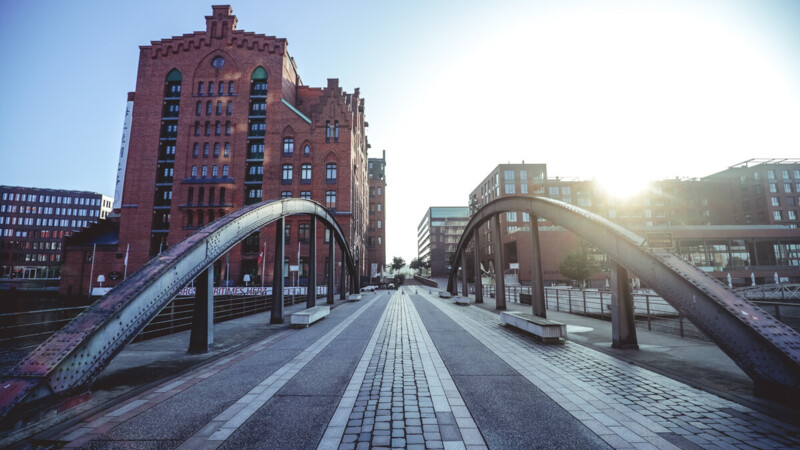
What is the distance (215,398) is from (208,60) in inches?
2301

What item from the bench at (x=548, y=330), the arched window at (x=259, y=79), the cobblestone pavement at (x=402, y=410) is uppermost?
the arched window at (x=259, y=79)

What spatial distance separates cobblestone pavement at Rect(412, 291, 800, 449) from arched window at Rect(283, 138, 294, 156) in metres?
46.5

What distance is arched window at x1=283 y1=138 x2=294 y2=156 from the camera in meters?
47.8

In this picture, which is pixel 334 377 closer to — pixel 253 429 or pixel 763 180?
pixel 253 429

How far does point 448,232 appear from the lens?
356ft

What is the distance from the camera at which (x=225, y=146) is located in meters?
47.9

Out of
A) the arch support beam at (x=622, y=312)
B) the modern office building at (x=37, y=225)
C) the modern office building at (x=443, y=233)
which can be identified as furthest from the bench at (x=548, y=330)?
the modern office building at (x=37, y=225)

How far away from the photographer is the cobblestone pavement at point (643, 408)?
3.60m

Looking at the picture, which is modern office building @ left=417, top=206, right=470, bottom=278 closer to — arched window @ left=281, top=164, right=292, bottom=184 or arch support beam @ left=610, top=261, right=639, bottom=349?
arched window @ left=281, top=164, right=292, bottom=184

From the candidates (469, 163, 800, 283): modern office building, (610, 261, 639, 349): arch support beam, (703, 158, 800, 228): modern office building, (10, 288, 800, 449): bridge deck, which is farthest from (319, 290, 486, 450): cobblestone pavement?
(703, 158, 800, 228): modern office building

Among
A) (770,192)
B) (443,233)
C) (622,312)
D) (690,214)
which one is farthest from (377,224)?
(770,192)

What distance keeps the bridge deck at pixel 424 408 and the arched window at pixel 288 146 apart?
1739 inches

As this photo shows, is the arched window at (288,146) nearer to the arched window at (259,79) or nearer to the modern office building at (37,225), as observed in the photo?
the arched window at (259,79)

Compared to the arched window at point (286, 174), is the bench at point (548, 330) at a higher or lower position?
lower
